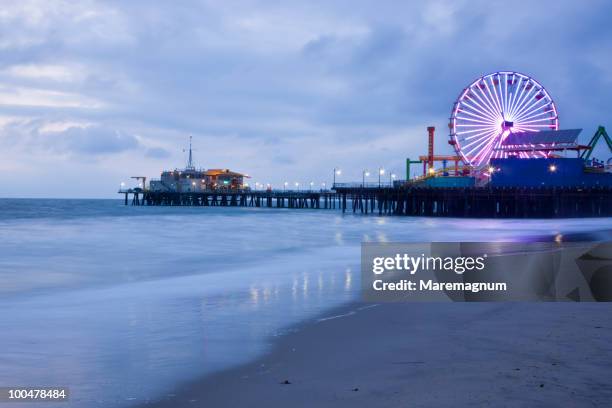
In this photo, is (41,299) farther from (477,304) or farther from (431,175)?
(431,175)

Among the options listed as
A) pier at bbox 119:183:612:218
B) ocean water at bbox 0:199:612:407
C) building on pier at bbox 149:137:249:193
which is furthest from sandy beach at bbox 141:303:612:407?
building on pier at bbox 149:137:249:193

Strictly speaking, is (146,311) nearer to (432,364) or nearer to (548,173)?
(432,364)

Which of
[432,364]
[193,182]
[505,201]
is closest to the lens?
[432,364]

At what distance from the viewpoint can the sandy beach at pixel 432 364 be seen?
5.05 m

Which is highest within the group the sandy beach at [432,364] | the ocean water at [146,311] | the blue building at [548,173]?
the blue building at [548,173]

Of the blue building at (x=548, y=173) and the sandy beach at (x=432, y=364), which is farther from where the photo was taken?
the blue building at (x=548, y=173)

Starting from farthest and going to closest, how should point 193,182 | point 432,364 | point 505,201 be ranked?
point 193,182
point 505,201
point 432,364

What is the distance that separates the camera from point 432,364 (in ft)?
19.8

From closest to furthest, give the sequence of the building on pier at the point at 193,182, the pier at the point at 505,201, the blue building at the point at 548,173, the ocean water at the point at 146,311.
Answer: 1. the ocean water at the point at 146,311
2. the pier at the point at 505,201
3. the blue building at the point at 548,173
4. the building on pier at the point at 193,182

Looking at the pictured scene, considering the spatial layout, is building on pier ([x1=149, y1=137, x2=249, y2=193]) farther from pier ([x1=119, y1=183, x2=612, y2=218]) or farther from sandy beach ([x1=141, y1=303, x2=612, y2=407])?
sandy beach ([x1=141, y1=303, x2=612, y2=407])

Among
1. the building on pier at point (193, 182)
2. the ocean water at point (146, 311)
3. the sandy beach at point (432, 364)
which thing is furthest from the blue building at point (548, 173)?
the building on pier at point (193, 182)

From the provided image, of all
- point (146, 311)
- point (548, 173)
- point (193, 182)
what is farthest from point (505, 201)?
point (193, 182)

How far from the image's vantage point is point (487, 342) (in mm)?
6875

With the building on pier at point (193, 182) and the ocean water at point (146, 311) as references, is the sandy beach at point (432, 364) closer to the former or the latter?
the ocean water at point (146, 311)
